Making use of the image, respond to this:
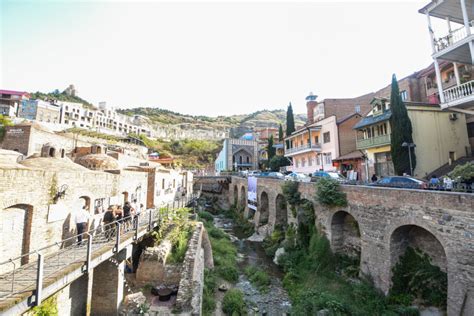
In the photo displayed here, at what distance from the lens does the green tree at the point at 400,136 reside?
18312mm

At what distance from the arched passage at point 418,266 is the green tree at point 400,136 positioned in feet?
30.5

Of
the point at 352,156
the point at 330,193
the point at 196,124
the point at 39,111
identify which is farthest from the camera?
the point at 196,124

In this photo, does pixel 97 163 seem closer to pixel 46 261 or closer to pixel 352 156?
pixel 46 261

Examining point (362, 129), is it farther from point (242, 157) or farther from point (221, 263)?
point (242, 157)

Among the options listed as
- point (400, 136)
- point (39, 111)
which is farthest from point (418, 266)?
point (39, 111)

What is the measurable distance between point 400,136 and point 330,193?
8.64 meters

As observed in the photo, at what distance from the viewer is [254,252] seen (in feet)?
67.7

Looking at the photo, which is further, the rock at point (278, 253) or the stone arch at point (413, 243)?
the rock at point (278, 253)

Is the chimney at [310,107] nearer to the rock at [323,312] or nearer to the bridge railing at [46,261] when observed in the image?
the rock at [323,312]

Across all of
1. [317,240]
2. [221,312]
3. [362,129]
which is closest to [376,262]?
[317,240]

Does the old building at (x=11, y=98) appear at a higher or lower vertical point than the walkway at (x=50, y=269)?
higher

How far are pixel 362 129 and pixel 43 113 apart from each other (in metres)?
65.2

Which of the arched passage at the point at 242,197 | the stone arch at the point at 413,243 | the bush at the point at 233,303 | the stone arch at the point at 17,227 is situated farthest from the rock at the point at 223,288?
the arched passage at the point at 242,197

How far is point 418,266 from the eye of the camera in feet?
33.7
